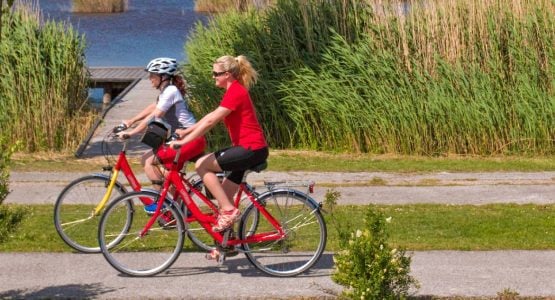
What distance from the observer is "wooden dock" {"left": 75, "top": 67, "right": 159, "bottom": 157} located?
16.4 m

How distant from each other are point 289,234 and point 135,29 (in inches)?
1528

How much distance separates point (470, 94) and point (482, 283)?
26.4 feet

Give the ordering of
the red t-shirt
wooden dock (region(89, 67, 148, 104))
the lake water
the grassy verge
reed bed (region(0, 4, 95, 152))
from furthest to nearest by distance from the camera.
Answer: the lake water
wooden dock (region(89, 67, 148, 104))
reed bed (region(0, 4, 95, 152))
the grassy verge
the red t-shirt

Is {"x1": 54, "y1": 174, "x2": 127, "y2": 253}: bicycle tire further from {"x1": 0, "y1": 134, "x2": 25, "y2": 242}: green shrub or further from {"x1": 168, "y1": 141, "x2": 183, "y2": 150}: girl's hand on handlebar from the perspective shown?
{"x1": 0, "y1": 134, "x2": 25, "y2": 242}: green shrub

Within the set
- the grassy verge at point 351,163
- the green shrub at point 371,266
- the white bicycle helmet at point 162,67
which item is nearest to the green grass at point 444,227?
the white bicycle helmet at point 162,67

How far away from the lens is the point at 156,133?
9172 millimetres

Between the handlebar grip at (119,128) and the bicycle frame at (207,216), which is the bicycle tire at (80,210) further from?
Result: the bicycle frame at (207,216)

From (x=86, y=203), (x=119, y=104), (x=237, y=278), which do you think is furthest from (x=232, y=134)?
(x=119, y=104)

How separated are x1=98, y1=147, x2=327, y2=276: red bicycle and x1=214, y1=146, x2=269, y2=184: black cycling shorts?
81 mm

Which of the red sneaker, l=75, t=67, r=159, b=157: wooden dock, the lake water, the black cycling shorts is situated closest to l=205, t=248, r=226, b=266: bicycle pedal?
the red sneaker

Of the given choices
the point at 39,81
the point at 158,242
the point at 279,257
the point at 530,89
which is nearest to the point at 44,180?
the point at 39,81

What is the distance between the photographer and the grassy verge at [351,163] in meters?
14.7

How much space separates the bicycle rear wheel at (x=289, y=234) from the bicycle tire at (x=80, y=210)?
1375mm

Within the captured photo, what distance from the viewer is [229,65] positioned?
8664 mm
